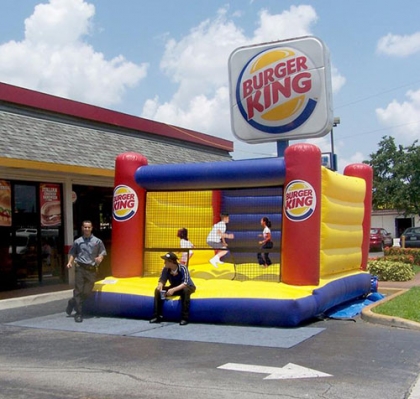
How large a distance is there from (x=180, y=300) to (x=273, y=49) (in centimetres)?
551

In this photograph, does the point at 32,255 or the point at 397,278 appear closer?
the point at 32,255

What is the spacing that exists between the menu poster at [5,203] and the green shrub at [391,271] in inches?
368

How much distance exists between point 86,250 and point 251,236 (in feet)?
14.8

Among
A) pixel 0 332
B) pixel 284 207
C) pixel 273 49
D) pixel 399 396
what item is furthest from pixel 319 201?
pixel 0 332

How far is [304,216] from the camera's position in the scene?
10.2m

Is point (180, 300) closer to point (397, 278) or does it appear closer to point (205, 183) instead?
point (205, 183)

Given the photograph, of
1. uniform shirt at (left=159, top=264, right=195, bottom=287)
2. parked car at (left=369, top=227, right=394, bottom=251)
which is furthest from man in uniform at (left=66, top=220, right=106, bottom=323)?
parked car at (left=369, top=227, right=394, bottom=251)

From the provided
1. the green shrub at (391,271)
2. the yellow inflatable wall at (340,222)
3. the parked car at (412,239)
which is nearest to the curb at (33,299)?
the yellow inflatable wall at (340,222)

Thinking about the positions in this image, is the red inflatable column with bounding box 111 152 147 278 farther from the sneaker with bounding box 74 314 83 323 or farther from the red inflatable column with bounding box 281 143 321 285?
the red inflatable column with bounding box 281 143 321 285

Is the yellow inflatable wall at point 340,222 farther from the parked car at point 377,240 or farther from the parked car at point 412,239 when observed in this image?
the parked car at point 377,240

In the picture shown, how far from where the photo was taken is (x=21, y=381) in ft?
21.7

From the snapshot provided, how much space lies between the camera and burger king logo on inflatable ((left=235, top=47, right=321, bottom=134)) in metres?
12.2

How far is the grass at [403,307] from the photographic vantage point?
389 inches

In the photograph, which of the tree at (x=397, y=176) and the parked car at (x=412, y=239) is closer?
the parked car at (x=412, y=239)
